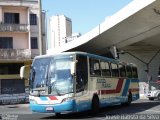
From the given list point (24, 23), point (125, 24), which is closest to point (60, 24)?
point (24, 23)

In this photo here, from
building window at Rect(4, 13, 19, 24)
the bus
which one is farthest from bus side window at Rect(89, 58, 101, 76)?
building window at Rect(4, 13, 19, 24)

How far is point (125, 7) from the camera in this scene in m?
28.9

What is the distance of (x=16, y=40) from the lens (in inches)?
1881

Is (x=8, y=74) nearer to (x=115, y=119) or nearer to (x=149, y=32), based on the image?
(x=149, y=32)

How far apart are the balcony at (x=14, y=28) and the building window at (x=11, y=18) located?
0.78 metres

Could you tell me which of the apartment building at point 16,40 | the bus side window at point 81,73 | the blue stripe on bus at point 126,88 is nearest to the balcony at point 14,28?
the apartment building at point 16,40

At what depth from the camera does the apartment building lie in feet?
152

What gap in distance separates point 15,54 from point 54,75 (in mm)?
29855

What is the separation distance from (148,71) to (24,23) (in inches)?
609

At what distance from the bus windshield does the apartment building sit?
28.5 m

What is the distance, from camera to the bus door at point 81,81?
1720 cm

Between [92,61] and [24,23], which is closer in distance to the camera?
[92,61]

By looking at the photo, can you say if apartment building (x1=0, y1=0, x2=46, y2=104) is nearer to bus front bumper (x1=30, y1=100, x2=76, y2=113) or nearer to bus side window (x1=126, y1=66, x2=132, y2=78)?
bus side window (x1=126, y1=66, x2=132, y2=78)

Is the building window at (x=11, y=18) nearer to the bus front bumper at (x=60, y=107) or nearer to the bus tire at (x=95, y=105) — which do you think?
the bus tire at (x=95, y=105)
